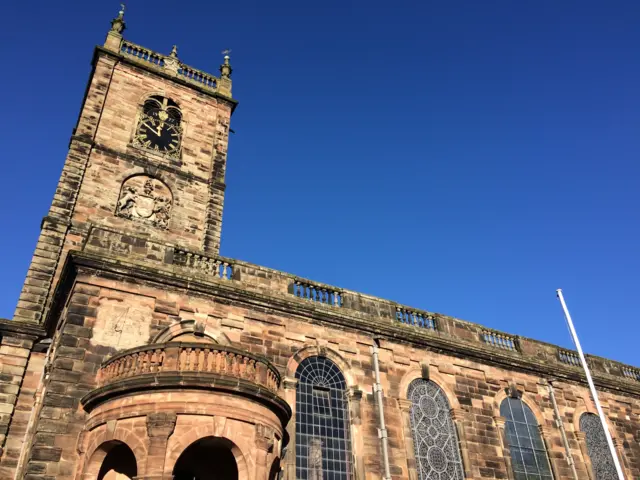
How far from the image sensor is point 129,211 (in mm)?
19562

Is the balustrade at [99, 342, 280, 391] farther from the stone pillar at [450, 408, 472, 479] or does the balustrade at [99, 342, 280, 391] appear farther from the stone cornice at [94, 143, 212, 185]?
the stone cornice at [94, 143, 212, 185]

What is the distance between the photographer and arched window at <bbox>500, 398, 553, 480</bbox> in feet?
57.1

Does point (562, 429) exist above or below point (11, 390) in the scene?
→ below

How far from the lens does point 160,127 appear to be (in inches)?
890

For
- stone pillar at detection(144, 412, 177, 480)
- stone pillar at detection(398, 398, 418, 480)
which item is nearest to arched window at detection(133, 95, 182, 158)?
stone pillar at detection(398, 398, 418, 480)

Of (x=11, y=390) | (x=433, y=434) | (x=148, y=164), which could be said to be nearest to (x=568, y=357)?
(x=433, y=434)

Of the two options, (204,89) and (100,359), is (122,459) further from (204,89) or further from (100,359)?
A: (204,89)

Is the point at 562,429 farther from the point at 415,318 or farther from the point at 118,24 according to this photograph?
the point at 118,24

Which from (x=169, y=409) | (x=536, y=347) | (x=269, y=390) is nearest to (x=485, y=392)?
(x=536, y=347)

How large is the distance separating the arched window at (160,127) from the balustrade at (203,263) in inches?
312

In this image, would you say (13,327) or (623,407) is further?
(623,407)

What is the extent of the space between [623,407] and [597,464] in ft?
12.0

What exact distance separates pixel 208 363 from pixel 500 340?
1312 cm

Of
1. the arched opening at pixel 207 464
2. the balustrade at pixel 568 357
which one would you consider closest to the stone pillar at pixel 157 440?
the arched opening at pixel 207 464
